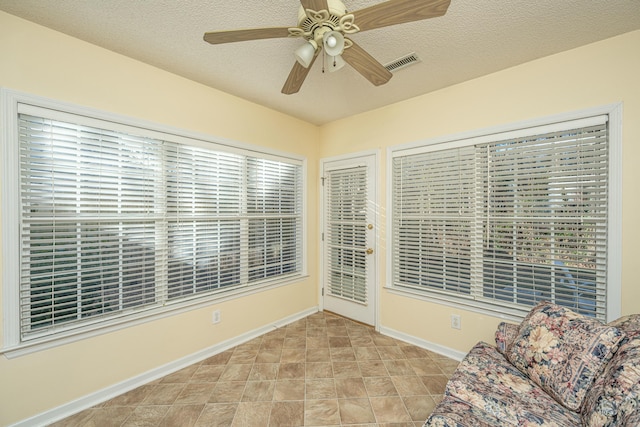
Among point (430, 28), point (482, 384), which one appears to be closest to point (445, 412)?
point (482, 384)

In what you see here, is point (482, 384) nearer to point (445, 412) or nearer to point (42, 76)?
point (445, 412)

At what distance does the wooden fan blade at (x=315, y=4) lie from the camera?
3.87 ft

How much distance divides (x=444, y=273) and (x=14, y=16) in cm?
388

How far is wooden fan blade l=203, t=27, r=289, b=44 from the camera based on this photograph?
1.34 metres

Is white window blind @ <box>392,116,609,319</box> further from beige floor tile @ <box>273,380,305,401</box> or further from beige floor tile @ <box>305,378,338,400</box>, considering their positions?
beige floor tile @ <box>273,380,305,401</box>

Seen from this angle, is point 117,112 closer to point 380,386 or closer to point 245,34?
point 245,34

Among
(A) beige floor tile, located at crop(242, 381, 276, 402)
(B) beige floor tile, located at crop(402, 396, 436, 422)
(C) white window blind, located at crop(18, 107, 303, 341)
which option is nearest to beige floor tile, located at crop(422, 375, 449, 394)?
(B) beige floor tile, located at crop(402, 396, 436, 422)

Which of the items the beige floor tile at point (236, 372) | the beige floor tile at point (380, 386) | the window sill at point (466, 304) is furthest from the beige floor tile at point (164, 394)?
the window sill at point (466, 304)

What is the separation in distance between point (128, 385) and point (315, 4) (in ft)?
9.65

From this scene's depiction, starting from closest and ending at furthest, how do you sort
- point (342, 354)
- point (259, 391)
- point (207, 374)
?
point (259, 391) → point (207, 374) → point (342, 354)

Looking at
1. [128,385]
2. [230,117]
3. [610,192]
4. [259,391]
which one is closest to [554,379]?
[610,192]

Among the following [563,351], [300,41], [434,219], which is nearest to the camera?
[563,351]

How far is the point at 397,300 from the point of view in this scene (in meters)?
2.96

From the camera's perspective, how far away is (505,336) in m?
1.79
